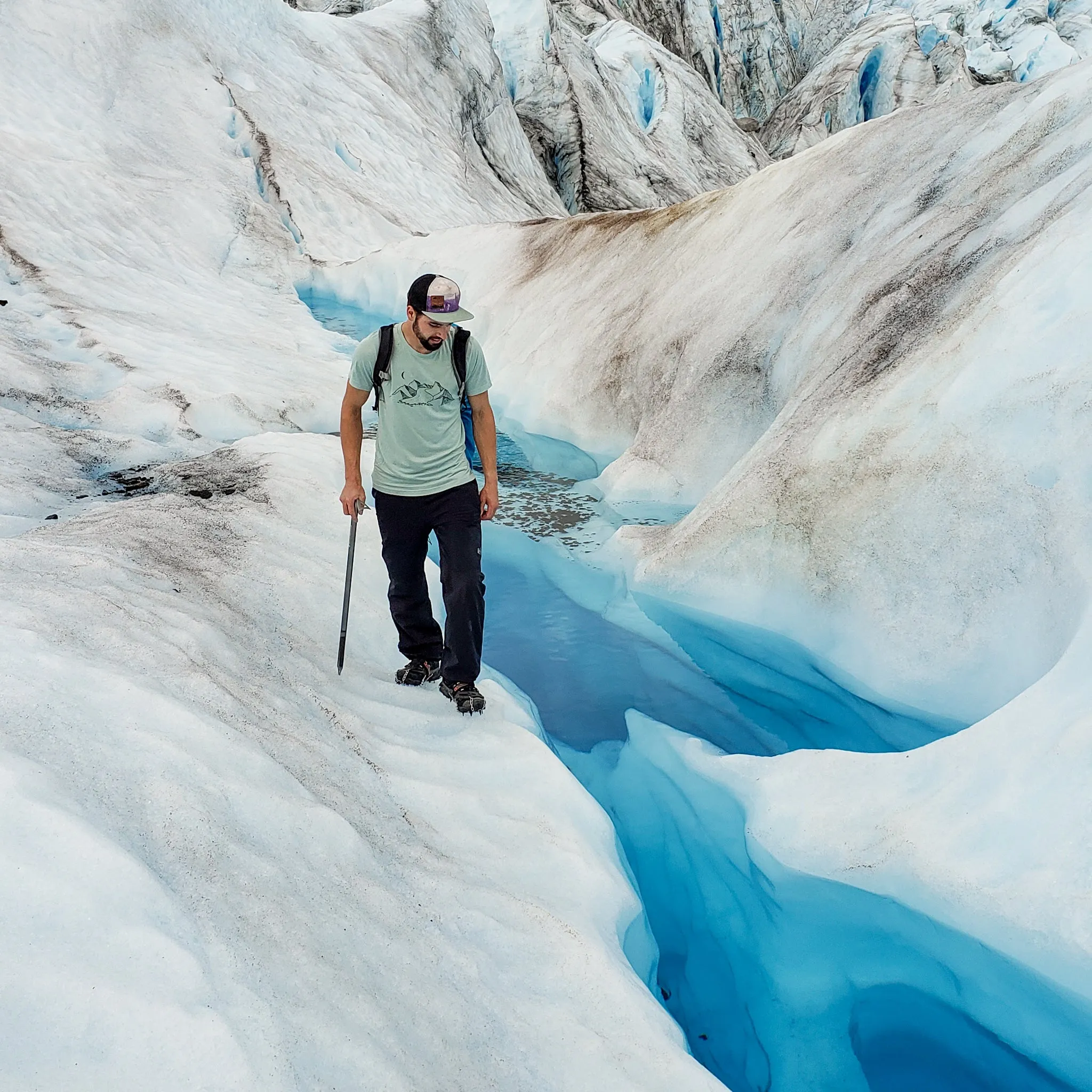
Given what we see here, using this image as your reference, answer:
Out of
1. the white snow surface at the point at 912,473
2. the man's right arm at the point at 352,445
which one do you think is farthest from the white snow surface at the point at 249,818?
the white snow surface at the point at 912,473

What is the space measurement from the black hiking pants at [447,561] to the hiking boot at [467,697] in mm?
30

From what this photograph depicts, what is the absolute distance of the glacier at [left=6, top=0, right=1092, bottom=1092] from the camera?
203 centimetres

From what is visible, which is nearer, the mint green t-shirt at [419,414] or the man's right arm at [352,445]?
the mint green t-shirt at [419,414]

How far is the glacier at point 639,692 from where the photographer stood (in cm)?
203

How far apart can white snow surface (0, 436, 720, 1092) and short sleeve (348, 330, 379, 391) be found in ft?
3.94

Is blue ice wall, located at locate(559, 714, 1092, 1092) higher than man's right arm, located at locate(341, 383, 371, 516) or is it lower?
lower

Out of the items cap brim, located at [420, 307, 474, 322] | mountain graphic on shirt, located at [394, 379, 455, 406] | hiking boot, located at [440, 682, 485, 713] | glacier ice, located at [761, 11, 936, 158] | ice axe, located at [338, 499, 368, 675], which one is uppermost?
glacier ice, located at [761, 11, 936, 158]

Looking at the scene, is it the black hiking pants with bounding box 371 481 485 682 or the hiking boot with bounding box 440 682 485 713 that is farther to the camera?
the hiking boot with bounding box 440 682 485 713

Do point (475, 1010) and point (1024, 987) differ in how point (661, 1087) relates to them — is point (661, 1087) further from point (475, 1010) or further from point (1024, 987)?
point (1024, 987)

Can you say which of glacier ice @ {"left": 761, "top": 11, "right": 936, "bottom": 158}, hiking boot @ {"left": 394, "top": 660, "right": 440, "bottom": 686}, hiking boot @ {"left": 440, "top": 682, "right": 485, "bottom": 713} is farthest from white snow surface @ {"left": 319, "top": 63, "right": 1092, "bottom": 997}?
glacier ice @ {"left": 761, "top": 11, "right": 936, "bottom": 158}

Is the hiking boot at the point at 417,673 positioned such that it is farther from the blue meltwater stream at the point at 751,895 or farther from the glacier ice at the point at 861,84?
the glacier ice at the point at 861,84

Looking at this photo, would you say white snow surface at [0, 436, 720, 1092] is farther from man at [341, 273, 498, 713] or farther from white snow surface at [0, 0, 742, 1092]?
man at [341, 273, 498, 713]

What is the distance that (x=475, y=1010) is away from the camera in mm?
2230

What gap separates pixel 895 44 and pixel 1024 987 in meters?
49.7
